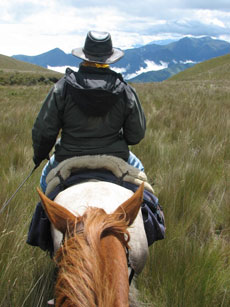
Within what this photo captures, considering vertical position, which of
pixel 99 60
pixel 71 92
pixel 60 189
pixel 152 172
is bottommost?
pixel 152 172

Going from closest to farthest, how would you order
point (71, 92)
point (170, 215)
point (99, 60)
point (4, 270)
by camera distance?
point (4, 270) < point (71, 92) < point (99, 60) < point (170, 215)

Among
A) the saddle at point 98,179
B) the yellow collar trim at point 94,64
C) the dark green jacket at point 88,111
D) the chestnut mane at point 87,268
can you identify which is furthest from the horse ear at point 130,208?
the yellow collar trim at point 94,64

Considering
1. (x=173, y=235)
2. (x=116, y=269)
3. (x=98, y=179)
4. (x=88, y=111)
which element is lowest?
(x=173, y=235)

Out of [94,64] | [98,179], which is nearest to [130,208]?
[98,179]

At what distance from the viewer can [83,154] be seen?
222cm

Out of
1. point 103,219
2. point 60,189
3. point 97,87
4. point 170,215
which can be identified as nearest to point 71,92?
point 97,87

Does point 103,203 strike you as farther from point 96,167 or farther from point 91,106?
point 91,106

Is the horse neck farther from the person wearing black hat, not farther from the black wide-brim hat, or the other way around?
the black wide-brim hat

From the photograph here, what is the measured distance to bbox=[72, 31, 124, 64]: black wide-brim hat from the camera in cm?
227

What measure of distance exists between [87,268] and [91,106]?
138 cm

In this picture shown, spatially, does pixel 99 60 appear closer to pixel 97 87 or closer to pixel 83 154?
pixel 97 87

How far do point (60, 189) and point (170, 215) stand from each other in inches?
47.4

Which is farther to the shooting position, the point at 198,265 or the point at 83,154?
the point at 83,154

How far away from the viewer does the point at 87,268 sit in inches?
36.0
